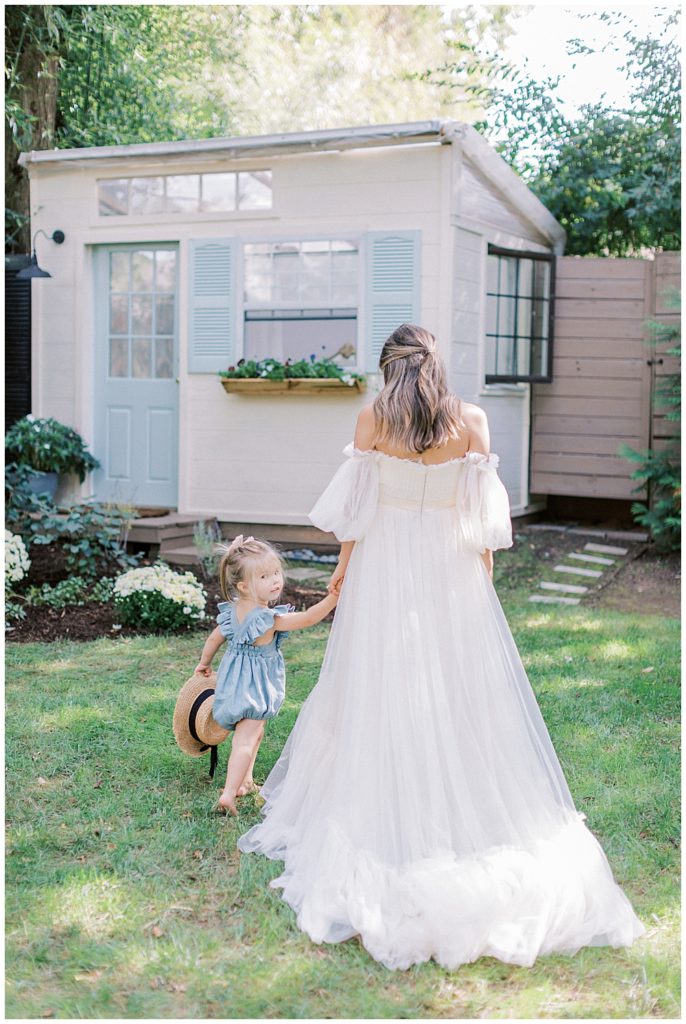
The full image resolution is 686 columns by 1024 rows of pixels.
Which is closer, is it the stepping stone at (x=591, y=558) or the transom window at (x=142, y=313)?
the stepping stone at (x=591, y=558)

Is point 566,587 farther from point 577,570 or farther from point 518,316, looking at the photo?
point 518,316

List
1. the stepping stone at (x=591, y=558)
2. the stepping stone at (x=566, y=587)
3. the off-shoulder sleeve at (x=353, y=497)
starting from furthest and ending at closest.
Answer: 1. the stepping stone at (x=591, y=558)
2. the stepping stone at (x=566, y=587)
3. the off-shoulder sleeve at (x=353, y=497)

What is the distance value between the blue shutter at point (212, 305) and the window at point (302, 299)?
13cm

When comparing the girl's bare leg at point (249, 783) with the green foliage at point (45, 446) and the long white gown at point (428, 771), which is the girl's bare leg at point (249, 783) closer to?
the long white gown at point (428, 771)

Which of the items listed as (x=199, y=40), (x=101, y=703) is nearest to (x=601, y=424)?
(x=101, y=703)

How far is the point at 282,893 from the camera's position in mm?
2816

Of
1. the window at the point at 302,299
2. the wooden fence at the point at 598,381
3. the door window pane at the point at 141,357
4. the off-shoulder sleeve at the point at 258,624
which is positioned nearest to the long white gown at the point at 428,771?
the off-shoulder sleeve at the point at 258,624

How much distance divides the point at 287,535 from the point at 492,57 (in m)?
6.18

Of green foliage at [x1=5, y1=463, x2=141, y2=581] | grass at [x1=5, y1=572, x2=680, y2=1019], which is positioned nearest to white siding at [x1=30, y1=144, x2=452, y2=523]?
green foliage at [x1=5, y1=463, x2=141, y2=581]

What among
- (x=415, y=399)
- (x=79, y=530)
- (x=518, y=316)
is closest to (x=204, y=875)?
(x=415, y=399)

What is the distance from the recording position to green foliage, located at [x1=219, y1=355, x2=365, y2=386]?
7863mm

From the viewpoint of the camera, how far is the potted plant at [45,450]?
8.30 metres

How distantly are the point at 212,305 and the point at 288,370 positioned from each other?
915 mm

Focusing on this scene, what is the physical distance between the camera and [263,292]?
8180 mm
